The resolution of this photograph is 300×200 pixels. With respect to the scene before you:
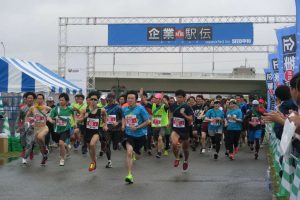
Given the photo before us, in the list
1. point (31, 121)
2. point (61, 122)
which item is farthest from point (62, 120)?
point (31, 121)

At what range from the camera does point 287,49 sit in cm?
1188

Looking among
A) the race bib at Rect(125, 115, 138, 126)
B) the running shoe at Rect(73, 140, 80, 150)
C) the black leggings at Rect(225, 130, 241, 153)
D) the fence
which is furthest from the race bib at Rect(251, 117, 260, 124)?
the fence

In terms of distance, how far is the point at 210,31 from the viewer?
33250 mm

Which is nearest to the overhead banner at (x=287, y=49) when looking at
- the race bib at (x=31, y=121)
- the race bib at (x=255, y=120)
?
the race bib at (x=255, y=120)

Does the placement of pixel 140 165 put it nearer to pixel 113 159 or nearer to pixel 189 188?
pixel 113 159

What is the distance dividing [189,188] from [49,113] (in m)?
5.34

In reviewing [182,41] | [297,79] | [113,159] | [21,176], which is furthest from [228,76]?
[297,79]

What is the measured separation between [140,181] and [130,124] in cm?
122

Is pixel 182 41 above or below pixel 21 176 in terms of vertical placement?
above

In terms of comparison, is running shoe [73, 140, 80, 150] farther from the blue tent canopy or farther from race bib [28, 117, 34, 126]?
race bib [28, 117, 34, 126]

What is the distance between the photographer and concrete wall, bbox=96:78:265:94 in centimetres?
5475

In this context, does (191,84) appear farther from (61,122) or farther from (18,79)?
(61,122)

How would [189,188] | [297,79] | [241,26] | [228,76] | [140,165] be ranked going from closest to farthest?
[297,79] → [189,188] → [140,165] → [241,26] → [228,76]

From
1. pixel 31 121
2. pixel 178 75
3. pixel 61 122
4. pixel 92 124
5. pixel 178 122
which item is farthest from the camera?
pixel 178 75
